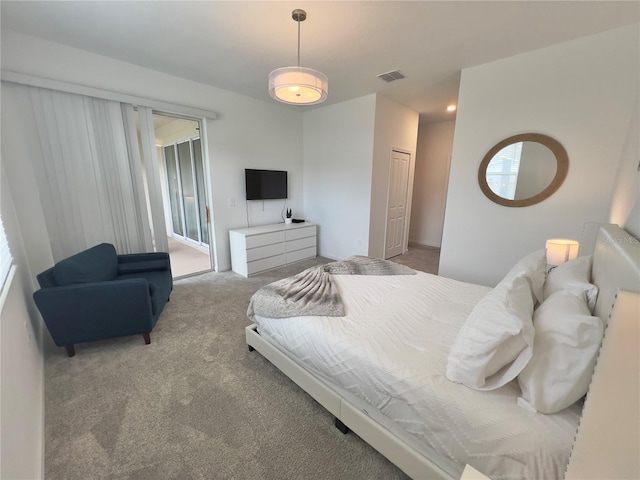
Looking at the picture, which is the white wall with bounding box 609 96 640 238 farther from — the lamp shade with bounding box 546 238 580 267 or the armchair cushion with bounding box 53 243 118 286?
the armchair cushion with bounding box 53 243 118 286

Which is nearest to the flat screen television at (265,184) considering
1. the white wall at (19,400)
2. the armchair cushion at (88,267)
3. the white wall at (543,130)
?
the armchair cushion at (88,267)

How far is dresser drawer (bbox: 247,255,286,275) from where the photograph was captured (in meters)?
3.85

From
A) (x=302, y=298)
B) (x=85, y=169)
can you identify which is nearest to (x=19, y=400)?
(x=302, y=298)

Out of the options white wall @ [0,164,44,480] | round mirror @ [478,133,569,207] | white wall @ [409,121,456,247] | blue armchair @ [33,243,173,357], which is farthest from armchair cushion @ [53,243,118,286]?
white wall @ [409,121,456,247]

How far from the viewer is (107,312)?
6.55 ft

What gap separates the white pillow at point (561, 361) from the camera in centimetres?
87

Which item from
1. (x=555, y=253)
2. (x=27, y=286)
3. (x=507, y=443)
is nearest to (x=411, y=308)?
(x=507, y=443)

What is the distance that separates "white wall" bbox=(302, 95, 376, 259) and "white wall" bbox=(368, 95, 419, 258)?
0.11m

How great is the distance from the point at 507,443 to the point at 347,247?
11.9 feet

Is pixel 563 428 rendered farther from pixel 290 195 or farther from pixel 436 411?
pixel 290 195

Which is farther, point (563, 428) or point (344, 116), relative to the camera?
point (344, 116)

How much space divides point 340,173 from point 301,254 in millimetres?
1580

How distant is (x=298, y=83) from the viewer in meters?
1.76

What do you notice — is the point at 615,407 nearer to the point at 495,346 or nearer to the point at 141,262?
the point at 495,346
